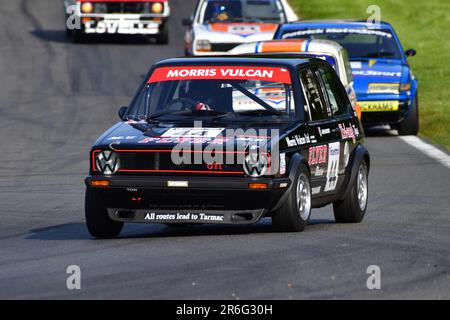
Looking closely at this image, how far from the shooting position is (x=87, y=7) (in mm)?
29328

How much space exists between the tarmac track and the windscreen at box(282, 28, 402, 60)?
51.2 inches

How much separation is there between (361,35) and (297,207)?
11046 millimetres

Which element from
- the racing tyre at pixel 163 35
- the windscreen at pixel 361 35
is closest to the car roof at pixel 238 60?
the windscreen at pixel 361 35

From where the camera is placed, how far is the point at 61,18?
113 ft

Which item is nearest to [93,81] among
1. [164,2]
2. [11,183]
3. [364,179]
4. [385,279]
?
[164,2]

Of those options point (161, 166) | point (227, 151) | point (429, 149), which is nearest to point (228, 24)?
point (429, 149)

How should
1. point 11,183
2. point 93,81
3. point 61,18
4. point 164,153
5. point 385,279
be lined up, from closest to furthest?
point 385,279
point 164,153
point 11,183
point 93,81
point 61,18

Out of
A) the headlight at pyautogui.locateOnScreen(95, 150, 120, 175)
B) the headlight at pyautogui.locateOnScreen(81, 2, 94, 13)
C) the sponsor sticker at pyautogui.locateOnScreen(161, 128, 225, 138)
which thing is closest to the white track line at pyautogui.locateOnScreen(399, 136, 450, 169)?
the sponsor sticker at pyautogui.locateOnScreen(161, 128, 225, 138)

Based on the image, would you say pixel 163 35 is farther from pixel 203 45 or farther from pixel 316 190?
pixel 316 190

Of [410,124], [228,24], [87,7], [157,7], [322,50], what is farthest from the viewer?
[157,7]

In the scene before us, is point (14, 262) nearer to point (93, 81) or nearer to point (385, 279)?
point (385, 279)


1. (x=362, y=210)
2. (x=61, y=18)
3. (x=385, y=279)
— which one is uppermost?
(x=385, y=279)

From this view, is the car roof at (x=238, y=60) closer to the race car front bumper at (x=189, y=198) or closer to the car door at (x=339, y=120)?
the car door at (x=339, y=120)

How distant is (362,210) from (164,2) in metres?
18.3
